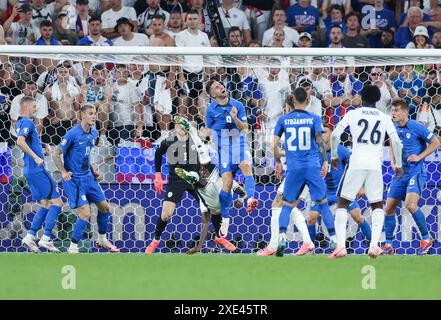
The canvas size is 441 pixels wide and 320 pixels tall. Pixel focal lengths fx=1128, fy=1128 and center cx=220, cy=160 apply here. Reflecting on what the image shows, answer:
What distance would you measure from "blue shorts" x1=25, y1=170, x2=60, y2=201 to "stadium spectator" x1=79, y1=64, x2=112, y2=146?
110 cm

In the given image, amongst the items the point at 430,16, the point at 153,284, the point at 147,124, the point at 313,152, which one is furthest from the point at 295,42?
the point at 153,284

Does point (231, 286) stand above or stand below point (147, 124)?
below

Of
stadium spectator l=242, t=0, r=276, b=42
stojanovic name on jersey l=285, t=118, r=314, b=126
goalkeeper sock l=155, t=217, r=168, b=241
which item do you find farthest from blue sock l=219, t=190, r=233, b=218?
stadium spectator l=242, t=0, r=276, b=42

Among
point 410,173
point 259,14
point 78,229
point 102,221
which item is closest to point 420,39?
point 259,14

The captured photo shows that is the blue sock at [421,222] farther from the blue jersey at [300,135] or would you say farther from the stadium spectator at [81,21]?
the stadium spectator at [81,21]

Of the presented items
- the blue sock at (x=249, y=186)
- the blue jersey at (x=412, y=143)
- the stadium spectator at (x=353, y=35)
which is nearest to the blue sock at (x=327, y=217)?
the blue sock at (x=249, y=186)

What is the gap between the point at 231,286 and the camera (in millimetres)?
9195

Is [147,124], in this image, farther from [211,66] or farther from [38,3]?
[38,3]

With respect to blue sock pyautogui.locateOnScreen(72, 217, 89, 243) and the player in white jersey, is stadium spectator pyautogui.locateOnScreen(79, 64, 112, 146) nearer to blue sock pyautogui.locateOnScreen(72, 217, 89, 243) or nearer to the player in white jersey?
blue sock pyautogui.locateOnScreen(72, 217, 89, 243)

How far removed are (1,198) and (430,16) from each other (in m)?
7.44

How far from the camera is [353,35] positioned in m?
16.6

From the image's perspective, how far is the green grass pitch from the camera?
872cm

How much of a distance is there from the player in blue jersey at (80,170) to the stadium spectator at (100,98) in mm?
690

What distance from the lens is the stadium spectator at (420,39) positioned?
1595 centimetres
